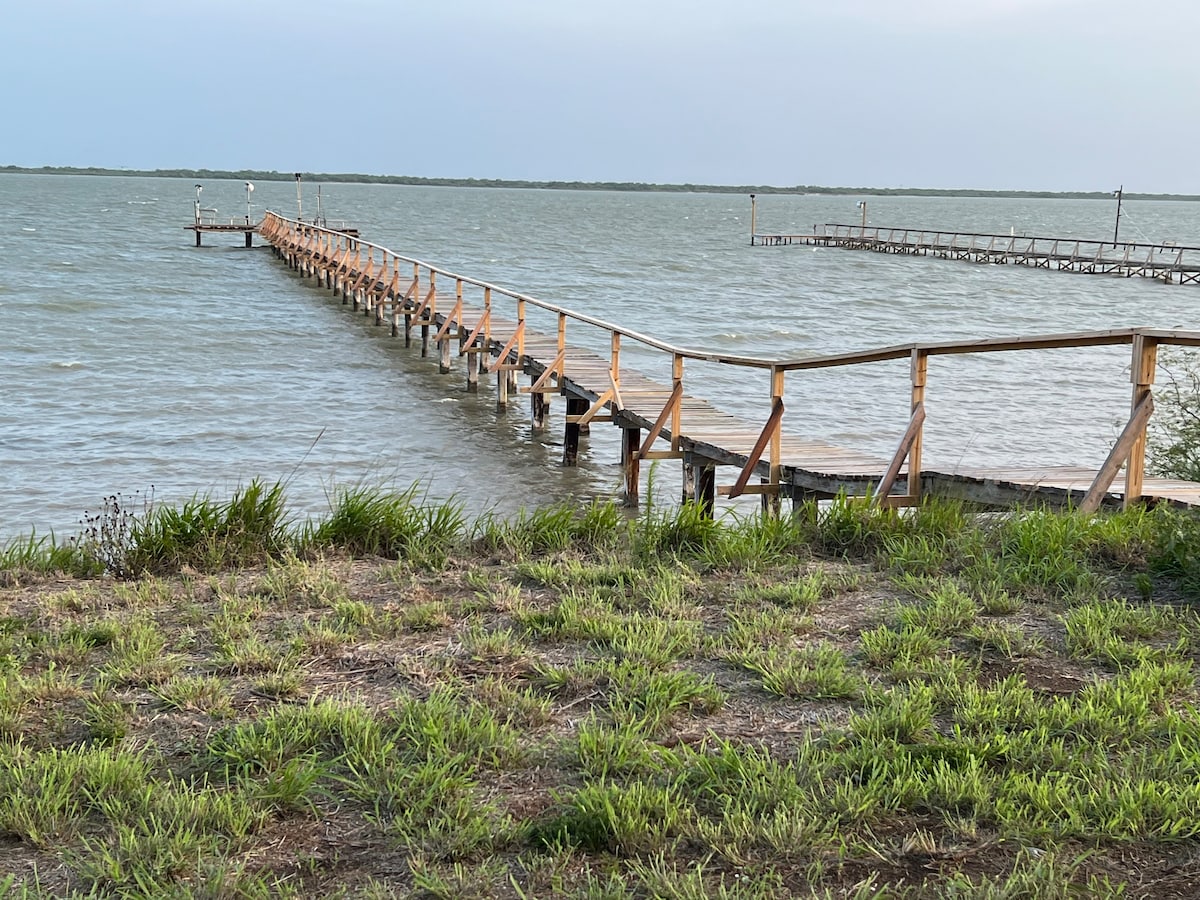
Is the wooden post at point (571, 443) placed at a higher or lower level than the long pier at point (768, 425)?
lower

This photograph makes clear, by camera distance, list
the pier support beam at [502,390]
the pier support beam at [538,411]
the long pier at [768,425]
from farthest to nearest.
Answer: the pier support beam at [502,390] < the pier support beam at [538,411] < the long pier at [768,425]

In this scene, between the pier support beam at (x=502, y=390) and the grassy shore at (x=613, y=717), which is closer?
the grassy shore at (x=613, y=717)

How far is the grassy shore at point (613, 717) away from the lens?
274 cm

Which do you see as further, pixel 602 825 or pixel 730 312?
pixel 730 312

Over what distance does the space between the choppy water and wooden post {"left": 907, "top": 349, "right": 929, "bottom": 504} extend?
4194 millimetres

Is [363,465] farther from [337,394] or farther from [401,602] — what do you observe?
[401,602]

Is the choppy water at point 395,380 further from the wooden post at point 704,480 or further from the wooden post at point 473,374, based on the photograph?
the wooden post at point 704,480

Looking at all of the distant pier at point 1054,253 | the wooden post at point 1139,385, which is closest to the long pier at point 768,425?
the wooden post at point 1139,385

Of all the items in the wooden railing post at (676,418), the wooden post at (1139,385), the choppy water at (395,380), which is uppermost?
the wooden post at (1139,385)

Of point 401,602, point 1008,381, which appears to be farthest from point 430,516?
point 1008,381

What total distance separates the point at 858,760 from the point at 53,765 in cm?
205

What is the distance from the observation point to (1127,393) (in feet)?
68.8

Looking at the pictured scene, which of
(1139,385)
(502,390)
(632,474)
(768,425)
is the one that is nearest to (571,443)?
(632,474)

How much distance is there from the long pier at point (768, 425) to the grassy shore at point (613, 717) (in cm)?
83
